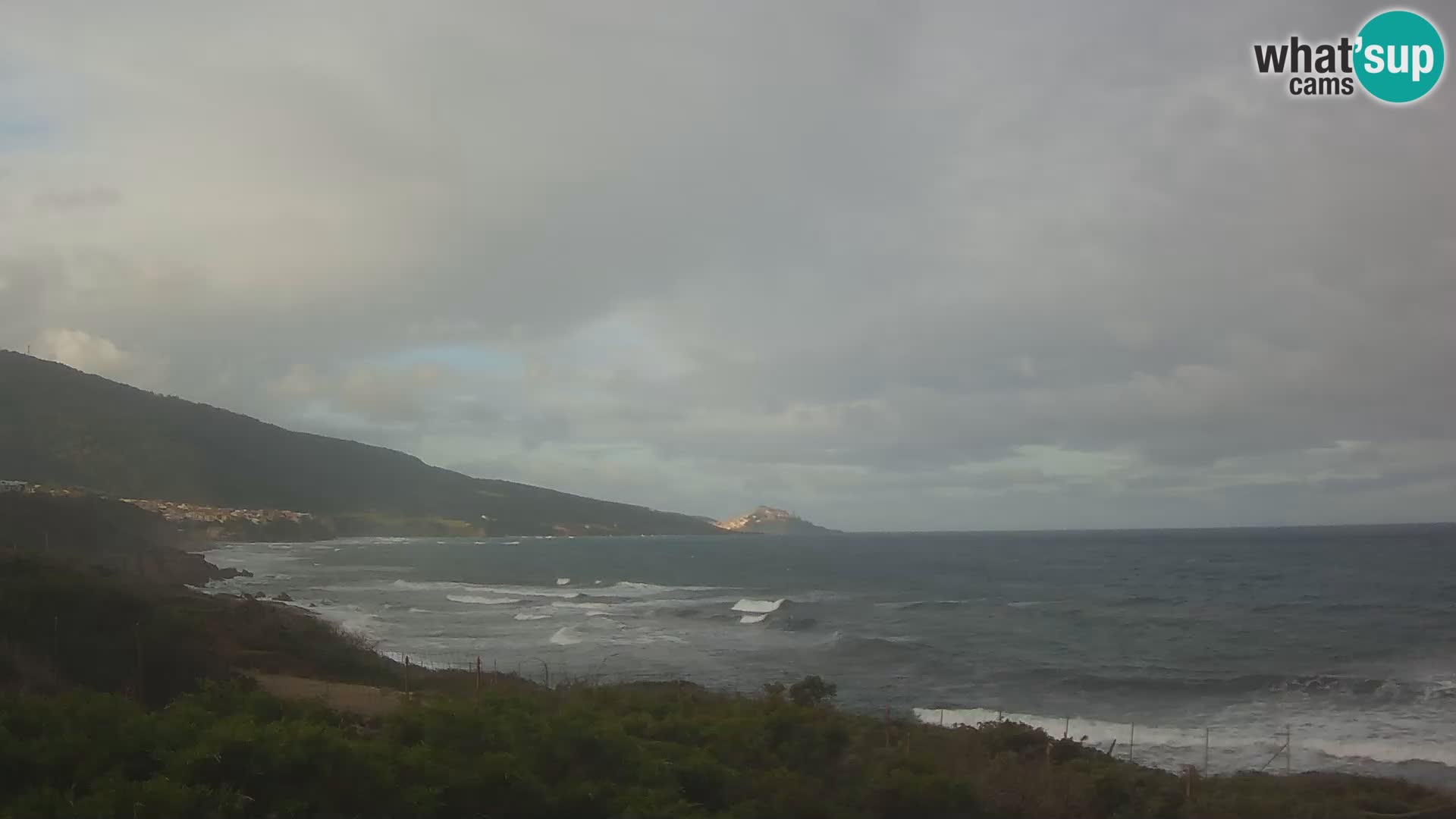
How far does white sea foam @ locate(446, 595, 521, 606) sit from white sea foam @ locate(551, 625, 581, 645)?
12251mm

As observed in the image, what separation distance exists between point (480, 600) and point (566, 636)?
17.6 metres

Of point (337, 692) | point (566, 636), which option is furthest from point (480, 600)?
point (337, 692)

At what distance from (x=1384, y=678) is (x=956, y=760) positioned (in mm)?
23693

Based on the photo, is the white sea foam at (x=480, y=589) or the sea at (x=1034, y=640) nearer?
the sea at (x=1034, y=640)

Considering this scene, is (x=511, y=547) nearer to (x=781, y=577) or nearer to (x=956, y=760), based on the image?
(x=781, y=577)

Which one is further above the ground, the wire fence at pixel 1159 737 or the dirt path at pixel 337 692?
the dirt path at pixel 337 692

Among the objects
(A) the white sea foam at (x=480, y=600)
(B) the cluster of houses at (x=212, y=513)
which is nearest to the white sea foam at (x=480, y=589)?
(A) the white sea foam at (x=480, y=600)

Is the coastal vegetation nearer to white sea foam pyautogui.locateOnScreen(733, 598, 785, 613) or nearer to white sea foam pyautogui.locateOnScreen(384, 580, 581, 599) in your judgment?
white sea foam pyautogui.locateOnScreen(733, 598, 785, 613)

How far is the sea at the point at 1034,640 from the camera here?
2436cm

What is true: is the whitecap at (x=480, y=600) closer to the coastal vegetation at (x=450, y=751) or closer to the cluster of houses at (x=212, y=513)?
the coastal vegetation at (x=450, y=751)

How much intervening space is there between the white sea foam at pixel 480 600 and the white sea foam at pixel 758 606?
13.5 meters

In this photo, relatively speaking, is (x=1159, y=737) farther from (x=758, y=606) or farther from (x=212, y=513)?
(x=212, y=513)

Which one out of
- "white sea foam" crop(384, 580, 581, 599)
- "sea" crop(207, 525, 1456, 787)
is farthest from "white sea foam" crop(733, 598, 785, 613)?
"white sea foam" crop(384, 580, 581, 599)

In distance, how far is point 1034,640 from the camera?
4028cm
